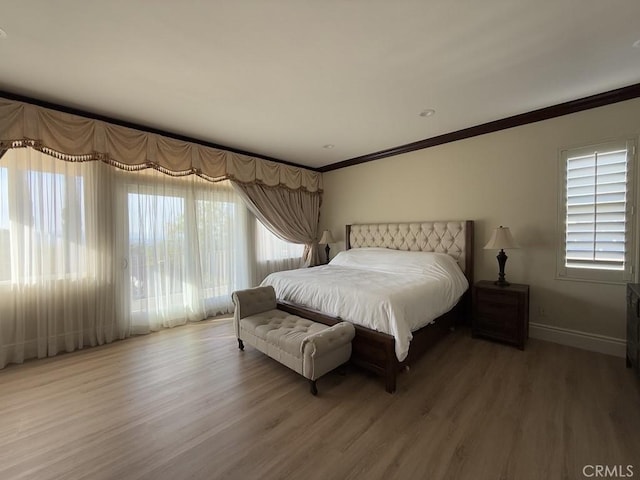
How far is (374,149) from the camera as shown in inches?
172

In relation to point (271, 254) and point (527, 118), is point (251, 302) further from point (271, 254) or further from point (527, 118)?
point (527, 118)

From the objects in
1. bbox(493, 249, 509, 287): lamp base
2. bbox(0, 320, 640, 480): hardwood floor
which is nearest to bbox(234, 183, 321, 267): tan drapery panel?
bbox(0, 320, 640, 480): hardwood floor

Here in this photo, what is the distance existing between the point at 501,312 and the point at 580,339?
2.83ft

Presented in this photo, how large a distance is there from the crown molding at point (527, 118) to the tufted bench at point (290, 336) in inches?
118

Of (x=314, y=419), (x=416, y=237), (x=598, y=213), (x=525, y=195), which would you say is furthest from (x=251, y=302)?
(x=598, y=213)

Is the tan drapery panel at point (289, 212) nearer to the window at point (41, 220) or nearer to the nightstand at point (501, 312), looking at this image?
the window at point (41, 220)

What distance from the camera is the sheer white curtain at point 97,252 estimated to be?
2637 mm

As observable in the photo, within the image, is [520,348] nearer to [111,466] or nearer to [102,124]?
[111,466]

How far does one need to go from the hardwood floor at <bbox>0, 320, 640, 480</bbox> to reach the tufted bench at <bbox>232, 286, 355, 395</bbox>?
22 cm

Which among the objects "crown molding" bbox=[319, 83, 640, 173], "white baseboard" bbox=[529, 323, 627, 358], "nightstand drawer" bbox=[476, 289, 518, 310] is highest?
"crown molding" bbox=[319, 83, 640, 173]

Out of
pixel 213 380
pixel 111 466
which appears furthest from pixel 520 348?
pixel 111 466

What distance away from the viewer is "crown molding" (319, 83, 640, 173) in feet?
8.54

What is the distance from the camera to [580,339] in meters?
2.86

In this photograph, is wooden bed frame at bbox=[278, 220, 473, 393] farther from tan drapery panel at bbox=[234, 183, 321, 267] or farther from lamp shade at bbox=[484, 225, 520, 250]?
tan drapery panel at bbox=[234, 183, 321, 267]
